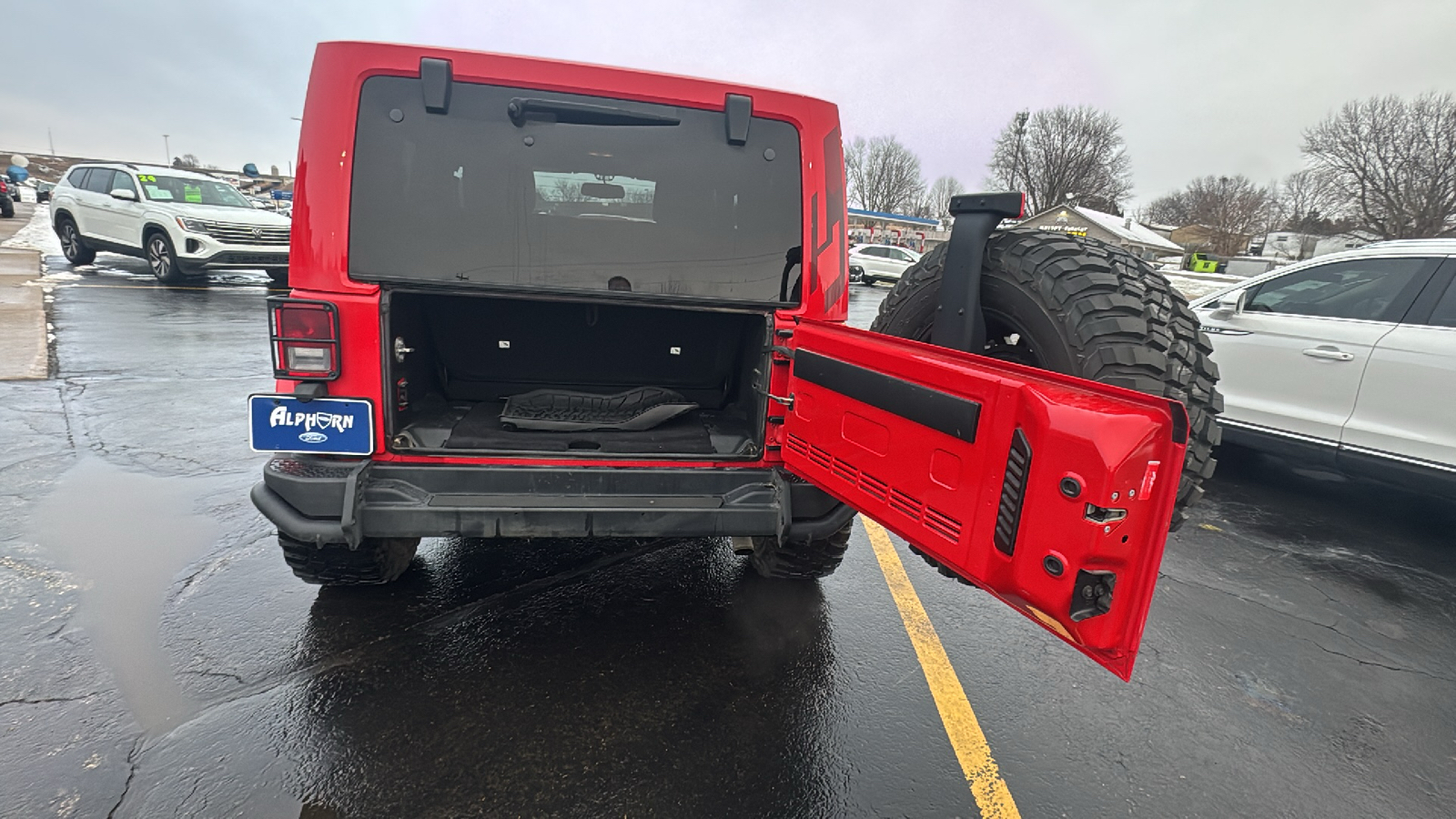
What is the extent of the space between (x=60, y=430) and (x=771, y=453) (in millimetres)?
5736

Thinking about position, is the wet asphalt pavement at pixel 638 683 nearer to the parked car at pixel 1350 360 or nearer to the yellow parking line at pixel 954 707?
the yellow parking line at pixel 954 707

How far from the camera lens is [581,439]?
297 centimetres

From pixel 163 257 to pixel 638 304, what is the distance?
14383mm

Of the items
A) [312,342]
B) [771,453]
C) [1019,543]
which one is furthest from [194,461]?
[1019,543]

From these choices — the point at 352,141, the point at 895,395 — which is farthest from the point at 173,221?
the point at 895,395

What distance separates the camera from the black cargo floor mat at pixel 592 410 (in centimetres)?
316

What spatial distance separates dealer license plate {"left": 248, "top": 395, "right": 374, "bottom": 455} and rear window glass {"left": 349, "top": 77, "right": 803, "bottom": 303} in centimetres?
48

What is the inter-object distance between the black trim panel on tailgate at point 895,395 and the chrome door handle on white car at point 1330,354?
445cm

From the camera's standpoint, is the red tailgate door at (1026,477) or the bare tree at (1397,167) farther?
the bare tree at (1397,167)

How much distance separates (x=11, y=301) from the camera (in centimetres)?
994

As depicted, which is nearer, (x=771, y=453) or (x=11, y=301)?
(x=771, y=453)

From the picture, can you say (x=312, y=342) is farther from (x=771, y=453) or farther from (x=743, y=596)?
(x=743, y=596)

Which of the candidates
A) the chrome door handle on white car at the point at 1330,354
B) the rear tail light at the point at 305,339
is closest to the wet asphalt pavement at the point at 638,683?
the rear tail light at the point at 305,339

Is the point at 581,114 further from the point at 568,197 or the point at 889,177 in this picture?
the point at 889,177
